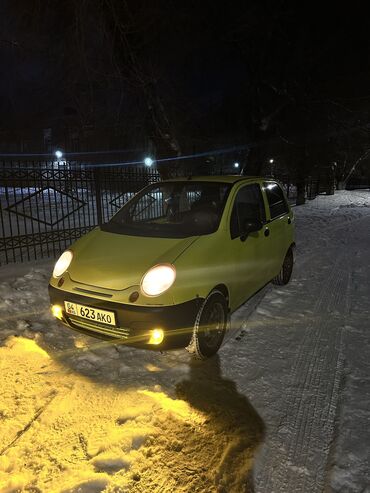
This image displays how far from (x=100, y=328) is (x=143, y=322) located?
1.54 ft

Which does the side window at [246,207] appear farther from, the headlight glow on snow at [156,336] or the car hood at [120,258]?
the headlight glow on snow at [156,336]

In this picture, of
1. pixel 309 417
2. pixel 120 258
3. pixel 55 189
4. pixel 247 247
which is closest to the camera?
pixel 309 417

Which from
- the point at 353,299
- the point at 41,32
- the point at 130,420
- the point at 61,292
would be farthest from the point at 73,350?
the point at 41,32

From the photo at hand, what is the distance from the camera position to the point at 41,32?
7102 mm

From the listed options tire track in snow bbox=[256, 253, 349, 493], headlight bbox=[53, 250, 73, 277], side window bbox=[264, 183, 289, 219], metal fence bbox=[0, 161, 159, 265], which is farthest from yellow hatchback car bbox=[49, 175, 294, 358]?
metal fence bbox=[0, 161, 159, 265]

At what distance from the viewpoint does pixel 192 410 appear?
2.90 m

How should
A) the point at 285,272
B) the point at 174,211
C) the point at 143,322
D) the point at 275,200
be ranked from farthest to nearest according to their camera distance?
the point at 285,272, the point at 275,200, the point at 174,211, the point at 143,322

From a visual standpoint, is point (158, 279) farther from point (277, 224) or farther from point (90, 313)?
point (277, 224)

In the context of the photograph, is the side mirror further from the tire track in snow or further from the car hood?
the tire track in snow

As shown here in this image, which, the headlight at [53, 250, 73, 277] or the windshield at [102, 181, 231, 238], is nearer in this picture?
the headlight at [53, 250, 73, 277]

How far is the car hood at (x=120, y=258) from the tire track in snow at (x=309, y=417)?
1645mm

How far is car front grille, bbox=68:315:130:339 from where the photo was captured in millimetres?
3215

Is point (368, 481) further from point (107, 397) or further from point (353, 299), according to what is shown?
point (353, 299)

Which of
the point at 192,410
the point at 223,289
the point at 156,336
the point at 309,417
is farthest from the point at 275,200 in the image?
the point at 192,410
